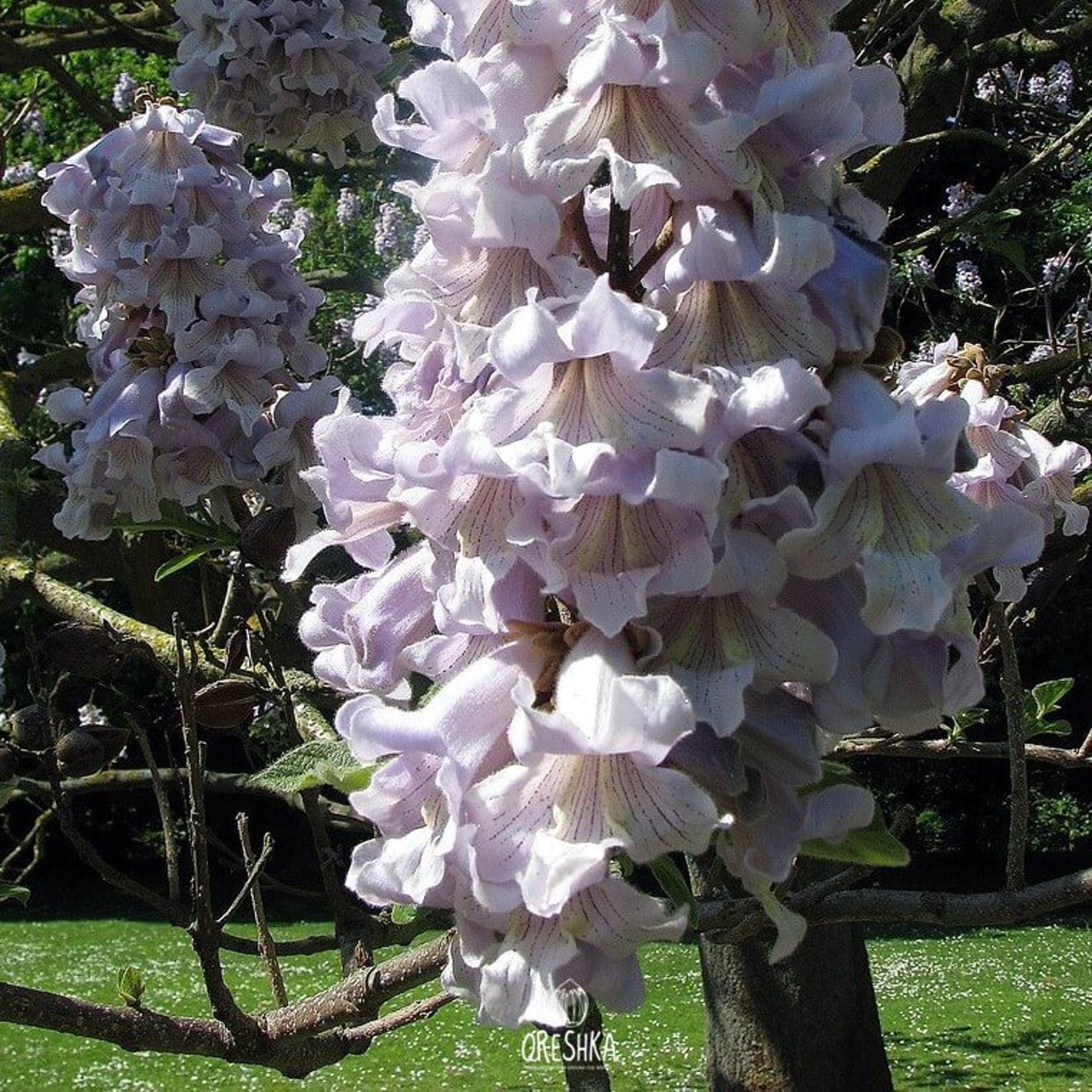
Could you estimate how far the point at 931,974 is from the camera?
1103 centimetres

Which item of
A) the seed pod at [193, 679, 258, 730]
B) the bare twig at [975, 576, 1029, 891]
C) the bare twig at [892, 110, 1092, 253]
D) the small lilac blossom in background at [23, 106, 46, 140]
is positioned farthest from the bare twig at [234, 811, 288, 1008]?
the small lilac blossom in background at [23, 106, 46, 140]

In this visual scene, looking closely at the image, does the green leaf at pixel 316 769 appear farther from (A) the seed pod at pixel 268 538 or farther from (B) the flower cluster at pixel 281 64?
(B) the flower cluster at pixel 281 64

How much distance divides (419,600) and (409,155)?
4.49m

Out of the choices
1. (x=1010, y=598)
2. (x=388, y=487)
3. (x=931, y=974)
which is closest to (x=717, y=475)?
(x=388, y=487)

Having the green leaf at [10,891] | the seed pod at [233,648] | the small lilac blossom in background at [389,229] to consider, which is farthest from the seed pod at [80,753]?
the small lilac blossom in background at [389,229]

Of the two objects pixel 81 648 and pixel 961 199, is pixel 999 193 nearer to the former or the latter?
pixel 81 648

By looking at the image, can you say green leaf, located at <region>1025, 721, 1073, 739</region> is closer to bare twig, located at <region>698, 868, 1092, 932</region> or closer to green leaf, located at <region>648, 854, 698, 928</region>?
bare twig, located at <region>698, 868, 1092, 932</region>

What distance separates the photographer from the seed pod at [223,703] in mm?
2064

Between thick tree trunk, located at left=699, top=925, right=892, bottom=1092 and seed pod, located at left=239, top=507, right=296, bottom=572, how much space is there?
388cm

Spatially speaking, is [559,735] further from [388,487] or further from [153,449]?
[153,449]

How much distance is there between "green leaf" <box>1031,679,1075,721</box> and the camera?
245 cm

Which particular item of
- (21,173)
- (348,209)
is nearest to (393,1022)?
(348,209)

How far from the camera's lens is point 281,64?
337cm

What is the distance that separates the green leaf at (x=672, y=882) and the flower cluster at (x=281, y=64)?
2.76m
